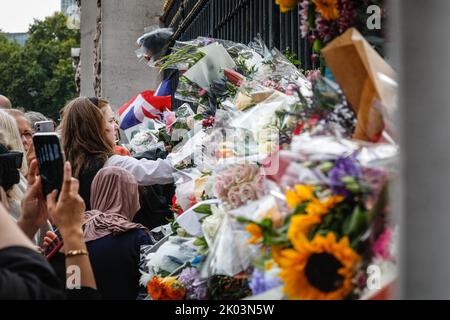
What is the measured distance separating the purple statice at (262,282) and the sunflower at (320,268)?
0.53ft

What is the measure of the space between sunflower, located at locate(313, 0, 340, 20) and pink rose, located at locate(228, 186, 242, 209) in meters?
0.69

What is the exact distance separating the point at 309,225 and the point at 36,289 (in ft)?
2.25

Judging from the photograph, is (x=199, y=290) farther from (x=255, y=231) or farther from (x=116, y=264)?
(x=116, y=264)

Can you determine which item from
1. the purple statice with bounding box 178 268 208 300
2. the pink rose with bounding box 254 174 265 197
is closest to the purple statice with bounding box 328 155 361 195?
the pink rose with bounding box 254 174 265 197

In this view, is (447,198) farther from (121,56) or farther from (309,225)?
(121,56)

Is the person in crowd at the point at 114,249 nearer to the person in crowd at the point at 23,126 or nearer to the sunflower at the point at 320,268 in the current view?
the person in crowd at the point at 23,126

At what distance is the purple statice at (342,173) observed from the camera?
183cm

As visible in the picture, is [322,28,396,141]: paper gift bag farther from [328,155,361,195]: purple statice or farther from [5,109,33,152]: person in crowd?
[5,109,33,152]: person in crowd

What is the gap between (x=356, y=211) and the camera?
1.79m

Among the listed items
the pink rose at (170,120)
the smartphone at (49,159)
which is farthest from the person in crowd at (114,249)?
the pink rose at (170,120)

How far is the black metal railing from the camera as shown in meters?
5.41

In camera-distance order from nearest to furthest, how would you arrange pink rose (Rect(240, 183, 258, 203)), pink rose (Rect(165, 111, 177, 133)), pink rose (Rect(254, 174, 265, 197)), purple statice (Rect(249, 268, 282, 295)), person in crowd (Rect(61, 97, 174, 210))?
purple statice (Rect(249, 268, 282, 295)), pink rose (Rect(254, 174, 265, 197)), pink rose (Rect(240, 183, 258, 203)), person in crowd (Rect(61, 97, 174, 210)), pink rose (Rect(165, 111, 177, 133))

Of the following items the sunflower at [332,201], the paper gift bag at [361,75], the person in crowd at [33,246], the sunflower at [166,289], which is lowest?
the sunflower at [166,289]

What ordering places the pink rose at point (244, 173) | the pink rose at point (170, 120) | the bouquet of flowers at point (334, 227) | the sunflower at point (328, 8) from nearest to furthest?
the bouquet of flowers at point (334, 227) → the sunflower at point (328, 8) → the pink rose at point (244, 173) → the pink rose at point (170, 120)
